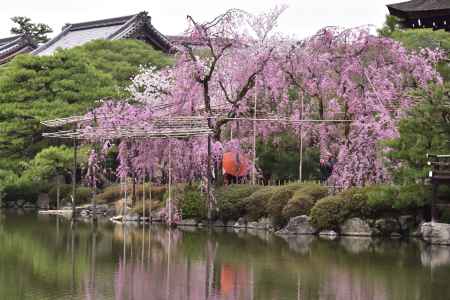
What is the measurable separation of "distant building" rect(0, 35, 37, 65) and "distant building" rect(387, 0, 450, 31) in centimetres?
2541

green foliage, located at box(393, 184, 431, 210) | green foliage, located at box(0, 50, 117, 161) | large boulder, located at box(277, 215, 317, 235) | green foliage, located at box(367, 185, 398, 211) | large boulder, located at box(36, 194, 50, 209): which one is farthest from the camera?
large boulder, located at box(36, 194, 50, 209)

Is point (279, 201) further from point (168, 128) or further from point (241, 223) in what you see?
point (168, 128)

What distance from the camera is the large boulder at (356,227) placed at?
84.2 feet

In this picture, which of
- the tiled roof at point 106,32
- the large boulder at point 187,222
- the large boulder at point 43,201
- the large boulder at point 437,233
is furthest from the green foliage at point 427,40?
the tiled roof at point 106,32

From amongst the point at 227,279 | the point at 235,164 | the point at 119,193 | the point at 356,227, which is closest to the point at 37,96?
the point at 119,193

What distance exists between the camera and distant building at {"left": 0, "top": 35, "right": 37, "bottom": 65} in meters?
53.1

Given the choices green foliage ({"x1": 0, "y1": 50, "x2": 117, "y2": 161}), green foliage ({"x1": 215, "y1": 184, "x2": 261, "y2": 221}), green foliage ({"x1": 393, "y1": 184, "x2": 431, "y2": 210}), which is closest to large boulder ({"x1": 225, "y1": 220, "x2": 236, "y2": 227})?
green foliage ({"x1": 215, "y1": 184, "x2": 261, "y2": 221})

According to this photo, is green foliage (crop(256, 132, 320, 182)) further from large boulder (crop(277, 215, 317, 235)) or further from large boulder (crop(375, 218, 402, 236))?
large boulder (crop(375, 218, 402, 236))

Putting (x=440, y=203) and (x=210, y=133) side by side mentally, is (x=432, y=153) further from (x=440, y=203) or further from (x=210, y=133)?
(x=210, y=133)

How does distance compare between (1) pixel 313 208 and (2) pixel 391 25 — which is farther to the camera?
(2) pixel 391 25

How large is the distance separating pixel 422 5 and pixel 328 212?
12.8 m

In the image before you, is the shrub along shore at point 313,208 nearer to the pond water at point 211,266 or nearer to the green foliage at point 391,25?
the pond water at point 211,266

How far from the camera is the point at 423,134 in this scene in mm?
23625

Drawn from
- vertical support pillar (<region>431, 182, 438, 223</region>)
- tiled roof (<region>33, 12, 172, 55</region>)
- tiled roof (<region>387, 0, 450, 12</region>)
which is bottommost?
vertical support pillar (<region>431, 182, 438, 223</region>)
